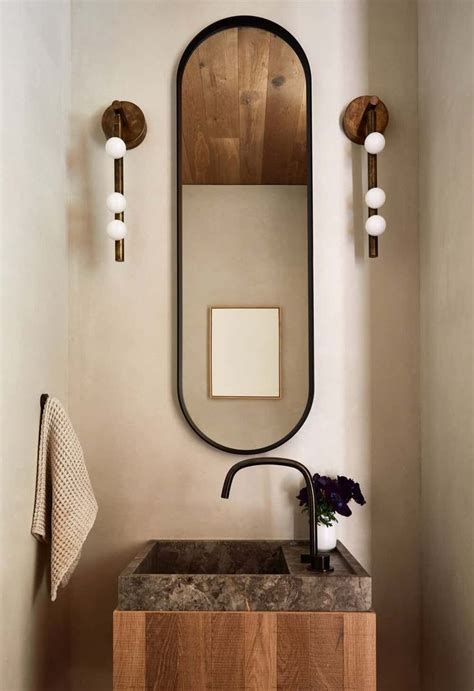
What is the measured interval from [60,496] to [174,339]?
1.73ft

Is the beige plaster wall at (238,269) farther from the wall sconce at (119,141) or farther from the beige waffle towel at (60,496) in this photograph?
the beige waffle towel at (60,496)

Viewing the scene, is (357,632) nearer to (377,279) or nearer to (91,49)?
(377,279)

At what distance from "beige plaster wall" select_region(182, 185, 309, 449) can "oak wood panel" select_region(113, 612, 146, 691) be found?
55 centimetres

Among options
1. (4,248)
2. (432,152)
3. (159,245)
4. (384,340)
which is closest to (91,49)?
(159,245)

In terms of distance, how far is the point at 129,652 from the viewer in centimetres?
134

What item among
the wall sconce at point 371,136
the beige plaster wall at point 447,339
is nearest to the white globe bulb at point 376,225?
the wall sconce at point 371,136

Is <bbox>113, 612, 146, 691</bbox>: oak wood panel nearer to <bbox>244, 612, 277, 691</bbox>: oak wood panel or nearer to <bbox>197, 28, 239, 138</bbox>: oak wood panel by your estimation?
<bbox>244, 612, 277, 691</bbox>: oak wood panel

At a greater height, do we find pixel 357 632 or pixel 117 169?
pixel 117 169

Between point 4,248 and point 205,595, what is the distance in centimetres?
84

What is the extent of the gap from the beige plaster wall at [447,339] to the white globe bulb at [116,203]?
32.3 inches

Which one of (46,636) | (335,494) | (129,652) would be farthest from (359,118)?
(46,636)

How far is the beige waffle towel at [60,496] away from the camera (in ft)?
4.93

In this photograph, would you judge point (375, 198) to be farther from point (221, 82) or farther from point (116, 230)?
point (116, 230)

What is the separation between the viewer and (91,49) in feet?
6.05
